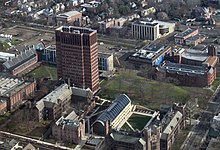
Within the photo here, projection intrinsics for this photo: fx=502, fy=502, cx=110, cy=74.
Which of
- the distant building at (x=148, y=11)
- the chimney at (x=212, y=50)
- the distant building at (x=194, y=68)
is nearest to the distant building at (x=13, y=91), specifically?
the distant building at (x=194, y=68)

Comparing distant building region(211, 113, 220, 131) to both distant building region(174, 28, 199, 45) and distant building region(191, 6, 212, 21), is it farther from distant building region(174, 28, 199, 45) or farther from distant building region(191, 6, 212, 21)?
distant building region(191, 6, 212, 21)

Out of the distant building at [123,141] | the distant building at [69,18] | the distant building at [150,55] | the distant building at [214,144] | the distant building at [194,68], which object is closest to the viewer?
the distant building at [214,144]

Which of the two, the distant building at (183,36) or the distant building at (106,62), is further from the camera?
the distant building at (183,36)

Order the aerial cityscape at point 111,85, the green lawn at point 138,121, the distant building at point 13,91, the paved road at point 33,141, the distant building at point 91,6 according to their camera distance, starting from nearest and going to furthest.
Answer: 1. the paved road at point 33,141
2. the aerial cityscape at point 111,85
3. the green lawn at point 138,121
4. the distant building at point 13,91
5. the distant building at point 91,6

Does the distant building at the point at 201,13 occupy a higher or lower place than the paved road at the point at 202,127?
higher

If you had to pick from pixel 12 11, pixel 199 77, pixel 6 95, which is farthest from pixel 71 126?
pixel 12 11

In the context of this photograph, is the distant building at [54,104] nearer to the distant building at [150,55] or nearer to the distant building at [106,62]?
the distant building at [106,62]
